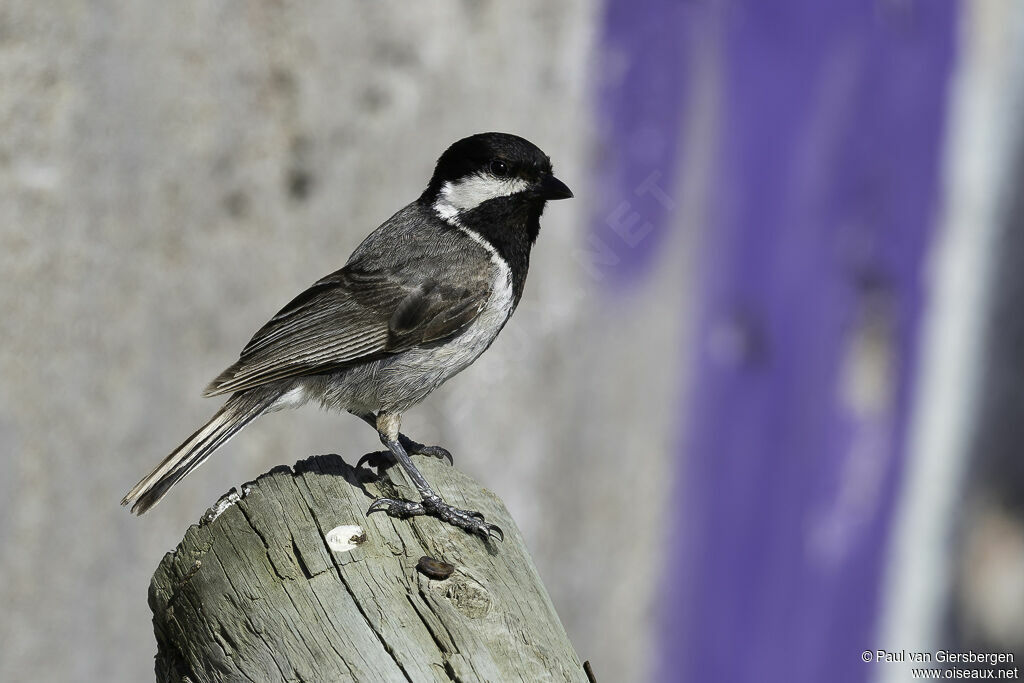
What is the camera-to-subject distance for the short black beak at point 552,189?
3947 mm

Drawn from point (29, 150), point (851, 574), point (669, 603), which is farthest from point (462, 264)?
point (851, 574)

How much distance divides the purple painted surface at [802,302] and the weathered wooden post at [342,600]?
3.20 metres

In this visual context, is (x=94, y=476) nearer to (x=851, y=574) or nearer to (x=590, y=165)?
(x=590, y=165)

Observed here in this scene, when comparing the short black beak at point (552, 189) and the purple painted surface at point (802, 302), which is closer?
the short black beak at point (552, 189)

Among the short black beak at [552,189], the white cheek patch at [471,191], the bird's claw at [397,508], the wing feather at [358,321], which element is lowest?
the bird's claw at [397,508]

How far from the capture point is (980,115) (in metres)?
5.88

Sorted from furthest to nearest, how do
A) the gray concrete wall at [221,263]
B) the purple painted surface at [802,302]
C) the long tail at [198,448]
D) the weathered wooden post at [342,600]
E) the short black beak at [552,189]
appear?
the purple painted surface at [802,302], the gray concrete wall at [221,263], the short black beak at [552,189], the long tail at [198,448], the weathered wooden post at [342,600]

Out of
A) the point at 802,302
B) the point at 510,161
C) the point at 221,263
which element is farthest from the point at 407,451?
the point at 802,302

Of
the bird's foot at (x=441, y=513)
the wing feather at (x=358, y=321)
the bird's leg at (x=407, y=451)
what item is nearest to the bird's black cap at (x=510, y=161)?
the wing feather at (x=358, y=321)

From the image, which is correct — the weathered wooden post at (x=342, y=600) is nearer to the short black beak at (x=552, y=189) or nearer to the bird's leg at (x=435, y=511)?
the bird's leg at (x=435, y=511)

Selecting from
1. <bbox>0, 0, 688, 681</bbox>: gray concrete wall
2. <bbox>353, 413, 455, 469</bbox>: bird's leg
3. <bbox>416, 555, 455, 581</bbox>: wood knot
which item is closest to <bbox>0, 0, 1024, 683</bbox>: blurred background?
<bbox>0, 0, 688, 681</bbox>: gray concrete wall

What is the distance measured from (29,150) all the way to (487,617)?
Answer: 11.4ft

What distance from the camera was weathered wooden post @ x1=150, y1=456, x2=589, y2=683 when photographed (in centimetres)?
229

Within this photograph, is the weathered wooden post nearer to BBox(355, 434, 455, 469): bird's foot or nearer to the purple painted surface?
BBox(355, 434, 455, 469): bird's foot
